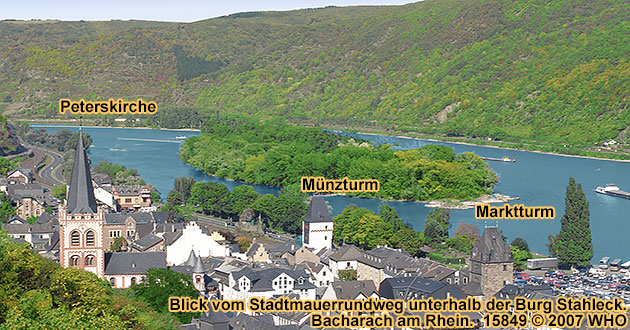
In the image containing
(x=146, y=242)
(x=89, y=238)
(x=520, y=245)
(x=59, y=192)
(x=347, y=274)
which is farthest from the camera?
(x=59, y=192)

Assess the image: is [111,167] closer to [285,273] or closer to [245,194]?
[245,194]

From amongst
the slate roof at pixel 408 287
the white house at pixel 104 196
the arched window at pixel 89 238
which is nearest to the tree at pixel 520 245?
the slate roof at pixel 408 287

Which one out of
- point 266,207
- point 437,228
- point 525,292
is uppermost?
point 266,207

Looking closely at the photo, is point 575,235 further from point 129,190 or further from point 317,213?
point 129,190

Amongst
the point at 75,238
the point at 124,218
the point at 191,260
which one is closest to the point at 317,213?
the point at 191,260

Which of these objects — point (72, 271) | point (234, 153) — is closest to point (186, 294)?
point (72, 271)

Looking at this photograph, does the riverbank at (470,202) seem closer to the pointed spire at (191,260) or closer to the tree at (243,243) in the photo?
the tree at (243,243)
